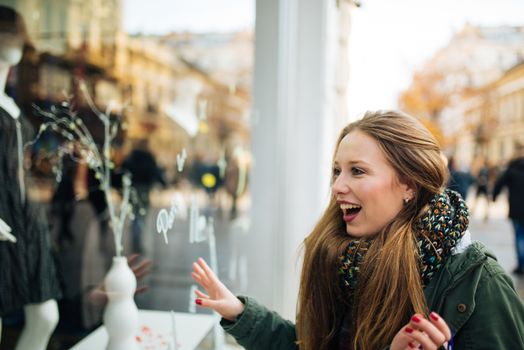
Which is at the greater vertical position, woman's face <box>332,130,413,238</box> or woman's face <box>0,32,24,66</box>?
woman's face <box>0,32,24,66</box>

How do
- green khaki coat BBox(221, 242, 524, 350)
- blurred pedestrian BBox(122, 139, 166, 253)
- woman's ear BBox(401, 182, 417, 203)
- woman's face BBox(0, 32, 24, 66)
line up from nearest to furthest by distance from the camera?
green khaki coat BBox(221, 242, 524, 350), woman's ear BBox(401, 182, 417, 203), woman's face BBox(0, 32, 24, 66), blurred pedestrian BBox(122, 139, 166, 253)

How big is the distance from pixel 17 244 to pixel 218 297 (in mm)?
695

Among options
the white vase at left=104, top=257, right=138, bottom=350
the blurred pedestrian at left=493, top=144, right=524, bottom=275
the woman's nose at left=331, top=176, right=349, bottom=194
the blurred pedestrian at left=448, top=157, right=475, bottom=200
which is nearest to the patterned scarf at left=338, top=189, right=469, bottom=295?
the woman's nose at left=331, top=176, right=349, bottom=194

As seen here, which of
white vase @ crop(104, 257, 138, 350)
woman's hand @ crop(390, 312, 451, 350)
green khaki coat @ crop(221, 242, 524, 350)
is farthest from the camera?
white vase @ crop(104, 257, 138, 350)

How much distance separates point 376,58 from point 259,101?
77 cm

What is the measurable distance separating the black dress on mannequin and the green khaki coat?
4.11 feet

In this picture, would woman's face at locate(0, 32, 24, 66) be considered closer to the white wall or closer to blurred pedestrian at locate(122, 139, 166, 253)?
blurred pedestrian at locate(122, 139, 166, 253)

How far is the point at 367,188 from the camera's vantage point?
1.42 m

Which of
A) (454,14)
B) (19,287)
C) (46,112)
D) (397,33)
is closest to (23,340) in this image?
(19,287)

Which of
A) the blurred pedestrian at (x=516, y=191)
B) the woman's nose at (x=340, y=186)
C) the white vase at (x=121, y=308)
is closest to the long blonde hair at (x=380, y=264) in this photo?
the woman's nose at (x=340, y=186)

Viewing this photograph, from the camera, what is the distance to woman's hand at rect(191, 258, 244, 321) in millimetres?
1487

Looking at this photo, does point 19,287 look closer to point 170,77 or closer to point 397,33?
point 170,77

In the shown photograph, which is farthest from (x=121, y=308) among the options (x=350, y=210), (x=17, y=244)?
(x=350, y=210)

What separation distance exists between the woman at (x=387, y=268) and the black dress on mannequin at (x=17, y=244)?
24.1 inches
